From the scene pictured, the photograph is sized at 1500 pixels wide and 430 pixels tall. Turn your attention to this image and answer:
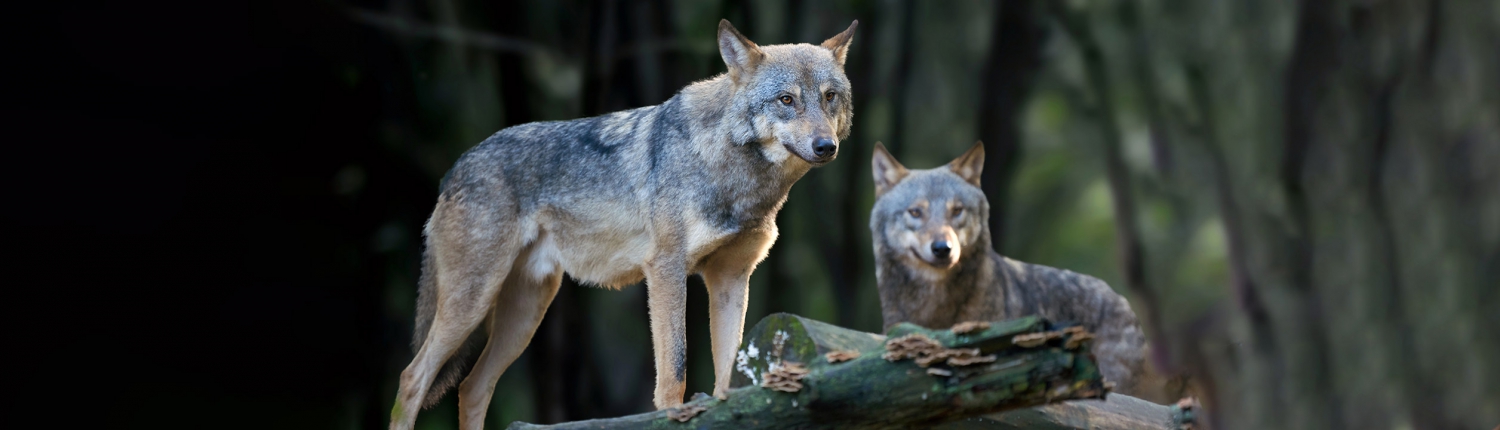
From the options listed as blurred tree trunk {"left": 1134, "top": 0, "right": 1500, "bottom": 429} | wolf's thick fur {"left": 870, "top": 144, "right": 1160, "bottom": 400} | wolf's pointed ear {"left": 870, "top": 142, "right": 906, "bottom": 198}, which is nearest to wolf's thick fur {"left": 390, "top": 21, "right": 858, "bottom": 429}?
wolf's thick fur {"left": 870, "top": 144, "right": 1160, "bottom": 400}

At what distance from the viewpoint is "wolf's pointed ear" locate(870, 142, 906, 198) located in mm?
5797

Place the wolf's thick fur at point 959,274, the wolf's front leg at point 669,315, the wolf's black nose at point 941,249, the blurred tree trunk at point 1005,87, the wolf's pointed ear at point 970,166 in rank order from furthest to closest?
the blurred tree trunk at point 1005,87, the wolf's pointed ear at point 970,166, the wolf's thick fur at point 959,274, the wolf's black nose at point 941,249, the wolf's front leg at point 669,315

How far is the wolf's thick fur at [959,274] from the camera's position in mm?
5410

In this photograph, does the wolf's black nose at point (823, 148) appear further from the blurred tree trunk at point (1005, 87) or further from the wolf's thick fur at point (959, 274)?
the blurred tree trunk at point (1005, 87)

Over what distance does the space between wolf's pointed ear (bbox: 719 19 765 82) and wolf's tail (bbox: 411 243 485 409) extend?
1.71 m

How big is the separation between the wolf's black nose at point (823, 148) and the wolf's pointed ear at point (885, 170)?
6.54 ft

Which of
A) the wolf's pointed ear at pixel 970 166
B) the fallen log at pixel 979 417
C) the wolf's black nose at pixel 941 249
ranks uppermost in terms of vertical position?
the wolf's pointed ear at pixel 970 166

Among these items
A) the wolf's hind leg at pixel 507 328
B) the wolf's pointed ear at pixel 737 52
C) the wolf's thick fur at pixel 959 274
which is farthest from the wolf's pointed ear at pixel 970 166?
the wolf's hind leg at pixel 507 328

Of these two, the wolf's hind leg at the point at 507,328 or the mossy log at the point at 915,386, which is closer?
the mossy log at the point at 915,386

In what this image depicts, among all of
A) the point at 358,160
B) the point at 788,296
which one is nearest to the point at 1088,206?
the point at 788,296

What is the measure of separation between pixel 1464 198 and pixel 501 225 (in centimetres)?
578

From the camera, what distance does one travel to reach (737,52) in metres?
4.15

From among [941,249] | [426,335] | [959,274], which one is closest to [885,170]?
[959,274]

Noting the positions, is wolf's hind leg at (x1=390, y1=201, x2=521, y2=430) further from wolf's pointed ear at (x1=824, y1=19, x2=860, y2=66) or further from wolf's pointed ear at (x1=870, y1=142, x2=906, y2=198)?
wolf's pointed ear at (x1=870, y1=142, x2=906, y2=198)
